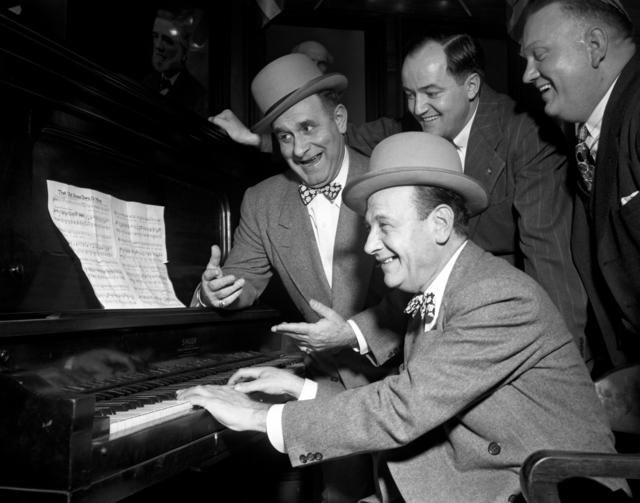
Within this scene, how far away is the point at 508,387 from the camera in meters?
1.91

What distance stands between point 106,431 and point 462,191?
4.24ft

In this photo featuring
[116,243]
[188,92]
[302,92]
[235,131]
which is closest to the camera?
[116,243]

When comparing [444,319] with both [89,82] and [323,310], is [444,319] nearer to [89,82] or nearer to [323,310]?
[323,310]

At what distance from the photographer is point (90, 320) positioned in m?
1.93

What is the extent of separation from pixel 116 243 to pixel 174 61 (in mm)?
1596

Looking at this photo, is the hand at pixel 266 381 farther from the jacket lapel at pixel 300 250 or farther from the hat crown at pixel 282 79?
the hat crown at pixel 282 79

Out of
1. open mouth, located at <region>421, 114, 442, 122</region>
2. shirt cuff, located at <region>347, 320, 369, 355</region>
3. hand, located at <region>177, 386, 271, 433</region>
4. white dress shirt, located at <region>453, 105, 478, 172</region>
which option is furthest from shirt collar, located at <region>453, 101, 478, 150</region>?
hand, located at <region>177, 386, 271, 433</region>

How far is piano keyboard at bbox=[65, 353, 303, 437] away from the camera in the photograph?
1690 mm

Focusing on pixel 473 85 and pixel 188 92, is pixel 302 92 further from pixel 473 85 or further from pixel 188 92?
pixel 188 92

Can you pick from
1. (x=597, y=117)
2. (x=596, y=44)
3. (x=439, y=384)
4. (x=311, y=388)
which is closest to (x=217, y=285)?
(x=311, y=388)

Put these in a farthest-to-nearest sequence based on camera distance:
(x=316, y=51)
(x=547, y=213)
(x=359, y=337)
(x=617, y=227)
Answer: (x=316, y=51), (x=547, y=213), (x=359, y=337), (x=617, y=227)

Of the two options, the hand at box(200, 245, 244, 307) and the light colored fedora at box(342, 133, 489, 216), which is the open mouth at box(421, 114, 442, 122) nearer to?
the light colored fedora at box(342, 133, 489, 216)

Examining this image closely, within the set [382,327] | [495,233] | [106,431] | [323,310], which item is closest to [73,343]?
[106,431]

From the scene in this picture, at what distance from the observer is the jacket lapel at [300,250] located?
296 centimetres
